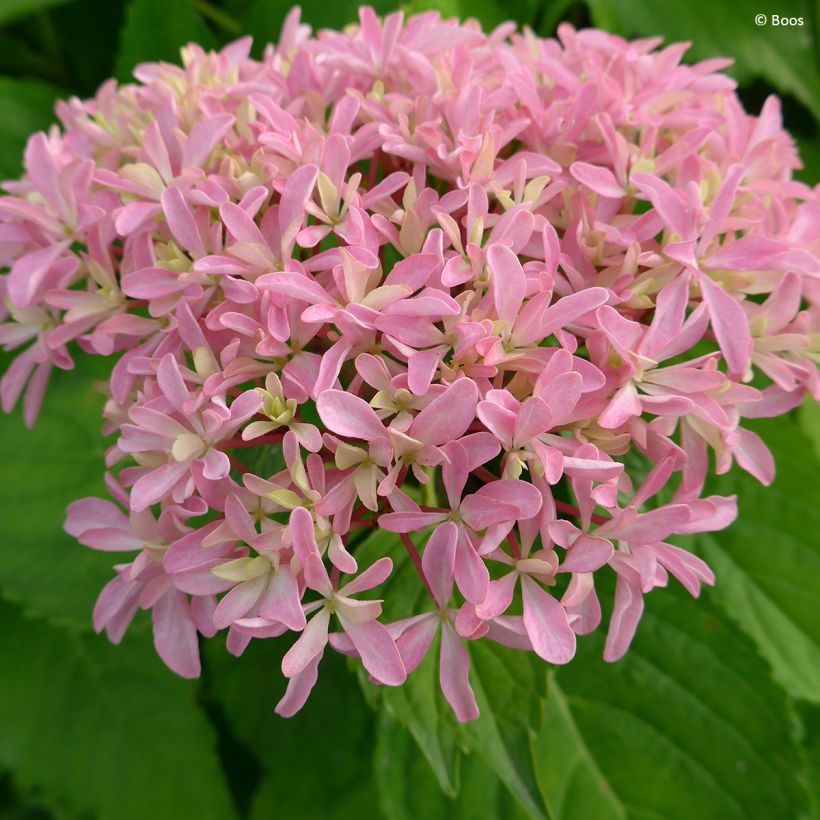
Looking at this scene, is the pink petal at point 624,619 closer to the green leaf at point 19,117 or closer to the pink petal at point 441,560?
the pink petal at point 441,560

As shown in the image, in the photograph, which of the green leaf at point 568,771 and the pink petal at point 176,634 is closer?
the pink petal at point 176,634

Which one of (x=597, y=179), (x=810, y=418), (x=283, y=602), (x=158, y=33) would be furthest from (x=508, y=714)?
(x=158, y=33)

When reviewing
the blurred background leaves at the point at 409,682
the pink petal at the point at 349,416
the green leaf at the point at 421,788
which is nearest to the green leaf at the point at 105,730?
the blurred background leaves at the point at 409,682

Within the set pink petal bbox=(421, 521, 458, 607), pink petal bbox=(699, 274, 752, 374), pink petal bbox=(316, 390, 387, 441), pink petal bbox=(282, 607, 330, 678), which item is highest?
pink petal bbox=(699, 274, 752, 374)

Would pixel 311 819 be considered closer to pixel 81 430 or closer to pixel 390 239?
pixel 81 430

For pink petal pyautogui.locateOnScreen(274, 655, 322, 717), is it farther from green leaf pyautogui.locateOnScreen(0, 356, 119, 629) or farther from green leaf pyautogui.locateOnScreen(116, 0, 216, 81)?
green leaf pyautogui.locateOnScreen(116, 0, 216, 81)

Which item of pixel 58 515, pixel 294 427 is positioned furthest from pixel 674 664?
pixel 58 515

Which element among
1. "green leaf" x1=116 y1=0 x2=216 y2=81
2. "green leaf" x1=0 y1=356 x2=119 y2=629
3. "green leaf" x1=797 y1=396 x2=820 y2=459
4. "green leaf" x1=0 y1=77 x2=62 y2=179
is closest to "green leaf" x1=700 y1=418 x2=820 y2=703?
"green leaf" x1=797 y1=396 x2=820 y2=459
